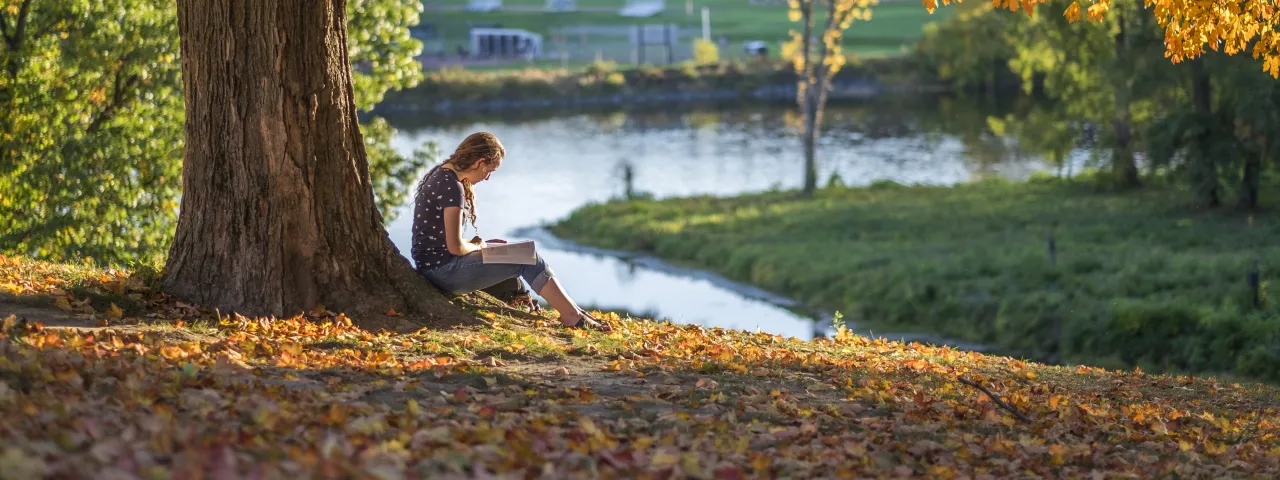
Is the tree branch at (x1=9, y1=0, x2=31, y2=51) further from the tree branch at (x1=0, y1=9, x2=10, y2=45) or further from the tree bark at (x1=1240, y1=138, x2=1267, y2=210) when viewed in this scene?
the tree bark at (x1=1240, y1=138, x2=1267, y2=210)

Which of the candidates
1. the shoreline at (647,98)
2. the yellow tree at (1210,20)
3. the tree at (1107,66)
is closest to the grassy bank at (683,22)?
the shoreline at (647,98)

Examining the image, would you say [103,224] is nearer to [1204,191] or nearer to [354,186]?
[354,186]

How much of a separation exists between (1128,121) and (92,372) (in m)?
28.8

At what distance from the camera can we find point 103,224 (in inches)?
581

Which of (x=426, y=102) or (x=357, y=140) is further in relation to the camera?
(x=426, y=102)

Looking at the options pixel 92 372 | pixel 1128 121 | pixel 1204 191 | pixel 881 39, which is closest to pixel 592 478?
pixel 92 372

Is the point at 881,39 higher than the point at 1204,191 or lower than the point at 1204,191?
higher

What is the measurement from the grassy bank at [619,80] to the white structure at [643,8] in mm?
42393

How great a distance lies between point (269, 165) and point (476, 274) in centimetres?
146

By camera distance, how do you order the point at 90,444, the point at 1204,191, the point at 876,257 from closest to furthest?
the point at 90,444 → the point at 876,257 → the point at 1204,191

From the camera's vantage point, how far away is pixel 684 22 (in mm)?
106875

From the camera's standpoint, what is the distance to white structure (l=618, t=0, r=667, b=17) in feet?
364

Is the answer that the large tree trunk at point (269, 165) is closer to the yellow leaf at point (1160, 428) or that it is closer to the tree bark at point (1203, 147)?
the yellow leaf at point (1160, 428)

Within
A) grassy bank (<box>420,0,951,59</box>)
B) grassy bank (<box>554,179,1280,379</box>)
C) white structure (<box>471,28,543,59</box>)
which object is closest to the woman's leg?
grassy bank (<box>554,179,1280,379</box>)
